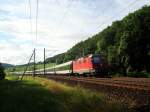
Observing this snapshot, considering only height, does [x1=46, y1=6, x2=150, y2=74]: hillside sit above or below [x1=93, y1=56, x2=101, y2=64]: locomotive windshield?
above

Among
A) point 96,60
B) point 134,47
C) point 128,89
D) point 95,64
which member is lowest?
point 128,89

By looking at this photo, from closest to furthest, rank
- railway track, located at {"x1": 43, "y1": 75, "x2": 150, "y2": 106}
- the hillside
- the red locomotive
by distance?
1. railway track, located at {"x1": 43, "y1": 75, "x2": 150, "y2": 106}
2. the red locomotive
3. the hillside

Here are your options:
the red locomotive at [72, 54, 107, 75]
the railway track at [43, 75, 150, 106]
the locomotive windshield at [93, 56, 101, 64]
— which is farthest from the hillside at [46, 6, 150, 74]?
the railway track at [43, 75, 150, 106]

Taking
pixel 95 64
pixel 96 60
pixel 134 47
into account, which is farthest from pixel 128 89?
pixel 134 47

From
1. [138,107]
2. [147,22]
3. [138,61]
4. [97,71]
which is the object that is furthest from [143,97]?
[147,22]

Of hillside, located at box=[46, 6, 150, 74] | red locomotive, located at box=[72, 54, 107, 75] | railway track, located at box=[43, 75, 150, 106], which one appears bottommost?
railway track, located at box=[43, 75, 150, 106]

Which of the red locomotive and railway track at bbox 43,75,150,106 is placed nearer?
railway track at bbox 43,75,150,106

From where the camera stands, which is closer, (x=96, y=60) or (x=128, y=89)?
(x=128, y=89)

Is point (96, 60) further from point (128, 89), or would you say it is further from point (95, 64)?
point (128, 89)

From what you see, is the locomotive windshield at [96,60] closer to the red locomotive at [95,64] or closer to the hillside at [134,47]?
the red locomotive at [95,64]

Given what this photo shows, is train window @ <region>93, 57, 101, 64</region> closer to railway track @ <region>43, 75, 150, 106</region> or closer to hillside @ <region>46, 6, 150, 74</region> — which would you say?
hillside @ <region>46, 6, 150, 74</region>

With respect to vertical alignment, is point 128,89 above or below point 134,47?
below

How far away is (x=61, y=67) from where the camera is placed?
78562 mm

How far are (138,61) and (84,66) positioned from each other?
35.7 ft
